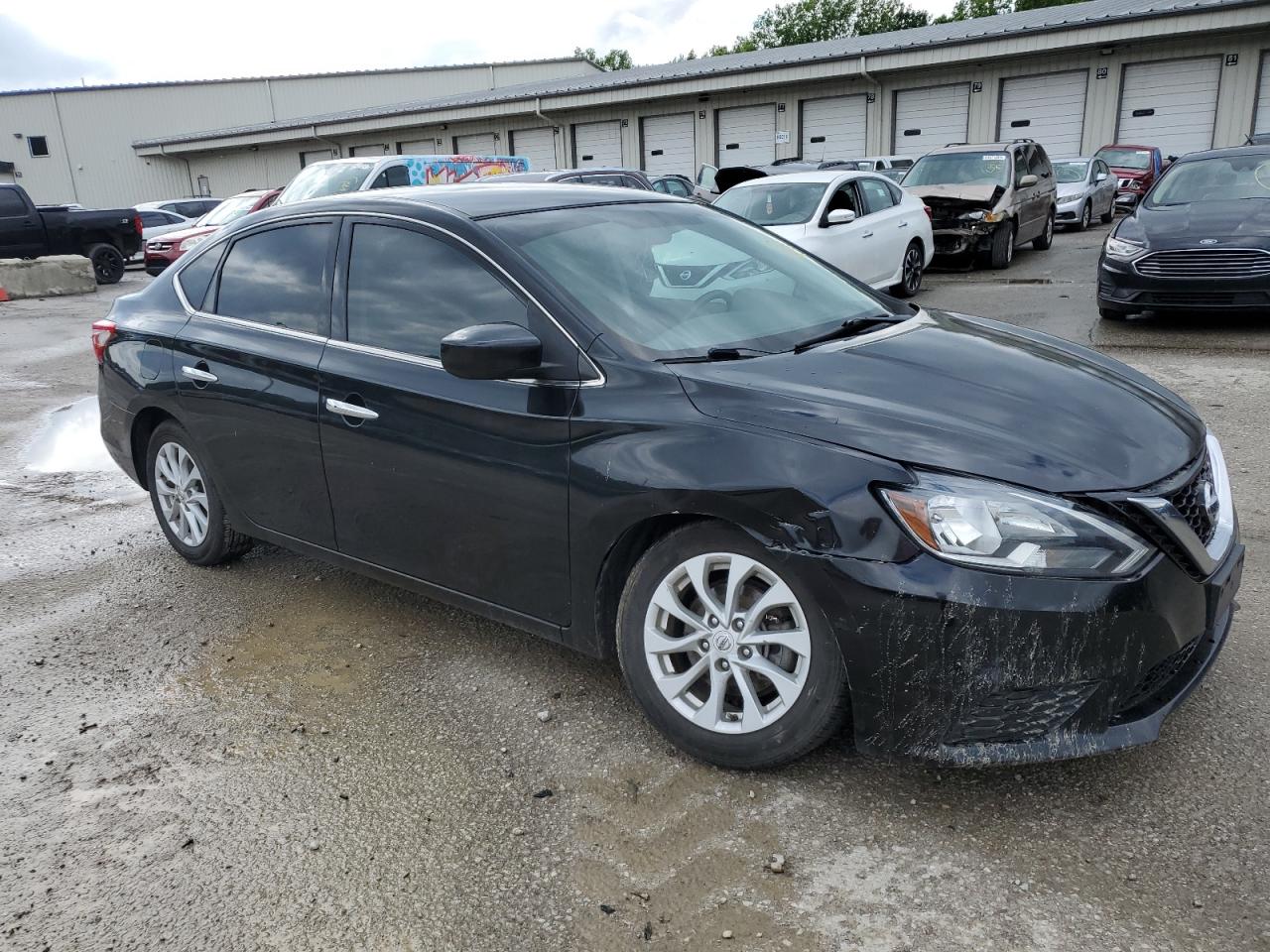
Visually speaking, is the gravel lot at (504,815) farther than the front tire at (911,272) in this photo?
No

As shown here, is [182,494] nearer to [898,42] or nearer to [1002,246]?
[1002,246]

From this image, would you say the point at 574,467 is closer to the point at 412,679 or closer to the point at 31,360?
the point at 412,679

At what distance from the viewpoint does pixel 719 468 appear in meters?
2.72

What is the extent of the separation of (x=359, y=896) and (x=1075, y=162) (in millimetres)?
20608

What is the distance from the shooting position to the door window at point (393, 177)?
1405 centimetres

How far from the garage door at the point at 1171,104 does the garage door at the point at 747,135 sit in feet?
30.0

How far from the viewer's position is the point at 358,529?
3.72 metres

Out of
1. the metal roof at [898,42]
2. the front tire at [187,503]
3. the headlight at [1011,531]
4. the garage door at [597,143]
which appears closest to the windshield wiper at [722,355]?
the headlight at [1011,531]

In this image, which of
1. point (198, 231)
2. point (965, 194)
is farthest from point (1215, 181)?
point (198, 231)

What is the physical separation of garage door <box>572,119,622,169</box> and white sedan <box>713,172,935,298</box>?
21018 millimetres

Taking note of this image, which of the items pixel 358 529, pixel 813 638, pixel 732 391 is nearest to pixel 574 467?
pixel 732 391

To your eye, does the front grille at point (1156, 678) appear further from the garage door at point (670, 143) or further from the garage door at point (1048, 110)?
the garage door at point (670, 143)

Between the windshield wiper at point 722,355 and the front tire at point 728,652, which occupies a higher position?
the windshield wiper at point 722,355

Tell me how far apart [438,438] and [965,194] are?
484 inches
